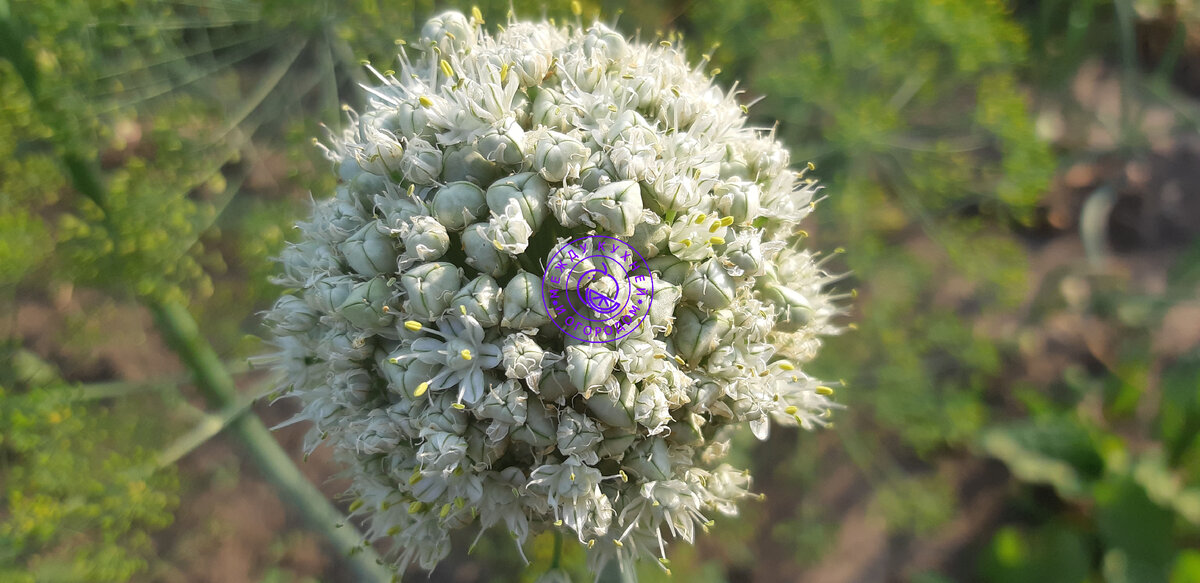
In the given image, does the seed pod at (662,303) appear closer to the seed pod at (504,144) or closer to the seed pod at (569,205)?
the seed pod at (569,205)

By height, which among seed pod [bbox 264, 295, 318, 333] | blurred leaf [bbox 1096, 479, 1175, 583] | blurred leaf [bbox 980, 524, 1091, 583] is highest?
seed pod [bbox 264, 295, 318, 333]

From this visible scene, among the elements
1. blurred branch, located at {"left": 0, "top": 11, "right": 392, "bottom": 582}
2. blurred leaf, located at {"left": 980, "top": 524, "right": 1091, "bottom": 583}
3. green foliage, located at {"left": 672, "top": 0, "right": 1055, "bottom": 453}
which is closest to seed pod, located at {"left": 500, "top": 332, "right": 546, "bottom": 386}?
blurred branch, located at {"left": 0, "top": 11, "right": 392, "bottom": 582}

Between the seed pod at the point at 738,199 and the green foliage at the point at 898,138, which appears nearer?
the seed pod at the point at 738,199

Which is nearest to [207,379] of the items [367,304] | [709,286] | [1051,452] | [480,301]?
[367,304]

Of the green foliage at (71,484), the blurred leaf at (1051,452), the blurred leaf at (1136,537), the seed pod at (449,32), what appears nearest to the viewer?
the seed pod at (449,32)

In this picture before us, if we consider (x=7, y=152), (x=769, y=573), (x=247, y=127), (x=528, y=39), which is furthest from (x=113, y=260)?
(x=769, y=573)

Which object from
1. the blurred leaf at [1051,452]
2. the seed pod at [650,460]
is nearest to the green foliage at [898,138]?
the blurred leaf at [1051,452]

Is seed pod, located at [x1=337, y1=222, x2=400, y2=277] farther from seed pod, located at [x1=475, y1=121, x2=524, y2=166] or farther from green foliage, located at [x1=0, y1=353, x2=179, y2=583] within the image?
green foliage, located at [x1=0, y1=353, x2=179, y2=583]
